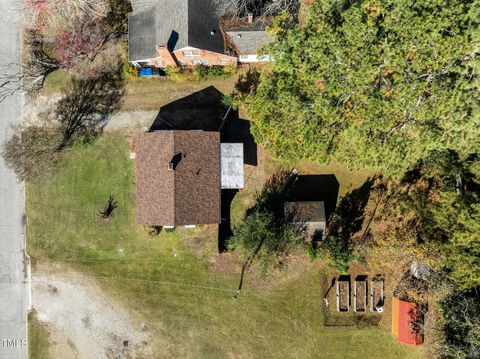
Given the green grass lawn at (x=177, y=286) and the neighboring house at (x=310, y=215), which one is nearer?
the neighboring house at (x=310, y=215)

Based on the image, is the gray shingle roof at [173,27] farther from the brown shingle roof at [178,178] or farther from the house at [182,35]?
the brown shingle roof at [178,178]

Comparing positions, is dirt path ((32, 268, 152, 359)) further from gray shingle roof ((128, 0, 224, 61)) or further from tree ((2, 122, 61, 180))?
gray shingle roof ((128, 0, 224, 61))

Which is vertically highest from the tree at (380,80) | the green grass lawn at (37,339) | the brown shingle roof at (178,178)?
the tree at (380,80)

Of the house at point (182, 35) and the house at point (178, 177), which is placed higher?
the house at point (182, 35)

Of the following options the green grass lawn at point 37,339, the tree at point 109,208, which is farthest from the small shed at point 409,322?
the green grass lawn at point 37,339

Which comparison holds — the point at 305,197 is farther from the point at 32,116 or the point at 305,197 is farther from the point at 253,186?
the point at 32,116
